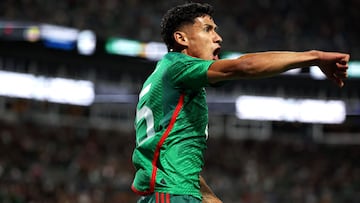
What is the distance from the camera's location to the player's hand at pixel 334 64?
3389 mm

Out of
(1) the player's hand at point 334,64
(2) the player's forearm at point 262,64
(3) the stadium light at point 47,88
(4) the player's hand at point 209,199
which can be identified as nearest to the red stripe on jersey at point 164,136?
(2) the player's forearm at point 262,64

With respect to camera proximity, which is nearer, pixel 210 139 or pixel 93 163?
pixel 93 163

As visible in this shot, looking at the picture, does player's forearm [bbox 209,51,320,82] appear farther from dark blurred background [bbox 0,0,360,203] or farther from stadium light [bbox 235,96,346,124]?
stadium light [bbox 235,96,346,124]

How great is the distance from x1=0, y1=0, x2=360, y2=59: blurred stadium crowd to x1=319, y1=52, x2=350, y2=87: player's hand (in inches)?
756

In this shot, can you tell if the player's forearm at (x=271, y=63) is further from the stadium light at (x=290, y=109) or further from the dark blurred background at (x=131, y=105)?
the stadium light at (x=290, y=109)

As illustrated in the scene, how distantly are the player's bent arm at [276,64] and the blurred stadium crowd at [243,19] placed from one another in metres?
19.0

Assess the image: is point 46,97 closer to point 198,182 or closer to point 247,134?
point 247,134

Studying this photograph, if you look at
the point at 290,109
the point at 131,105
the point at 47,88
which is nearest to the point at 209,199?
the point at 47,88

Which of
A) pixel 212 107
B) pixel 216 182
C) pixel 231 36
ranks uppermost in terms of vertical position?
pixel 231 36

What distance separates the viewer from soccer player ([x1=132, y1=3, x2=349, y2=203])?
12.1 ft

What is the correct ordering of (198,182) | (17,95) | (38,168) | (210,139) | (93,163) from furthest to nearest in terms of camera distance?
(210,139) < (17,95) < (93,163) < (38,168) < (198,182)

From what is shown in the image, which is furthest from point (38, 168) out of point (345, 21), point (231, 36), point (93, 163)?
point (345, 21)

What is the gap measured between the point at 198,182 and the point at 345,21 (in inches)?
948

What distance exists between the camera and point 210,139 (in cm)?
2414
